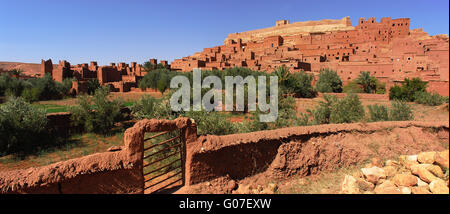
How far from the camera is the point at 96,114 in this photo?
11594 mm

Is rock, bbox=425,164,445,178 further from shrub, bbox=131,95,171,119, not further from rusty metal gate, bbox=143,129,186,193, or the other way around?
shrub, bbox=131,95,171,119

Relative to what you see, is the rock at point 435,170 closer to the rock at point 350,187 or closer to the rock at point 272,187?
the rock at point 350,187

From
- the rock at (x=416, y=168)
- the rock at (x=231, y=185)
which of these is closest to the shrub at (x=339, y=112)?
the rock at (x=416, y=168)

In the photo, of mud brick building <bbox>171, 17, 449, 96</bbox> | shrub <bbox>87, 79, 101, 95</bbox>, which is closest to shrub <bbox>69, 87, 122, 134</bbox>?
shrub <bbox>87, 79, 101, 95</bbox>

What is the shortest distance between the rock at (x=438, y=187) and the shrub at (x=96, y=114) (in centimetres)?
1185

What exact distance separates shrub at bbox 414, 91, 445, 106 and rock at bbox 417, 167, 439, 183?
49.2 feet

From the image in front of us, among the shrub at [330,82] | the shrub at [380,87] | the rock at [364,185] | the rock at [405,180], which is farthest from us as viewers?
the shrub at [330,82]

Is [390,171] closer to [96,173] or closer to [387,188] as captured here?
[387,188]

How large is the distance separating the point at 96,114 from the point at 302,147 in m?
10.1

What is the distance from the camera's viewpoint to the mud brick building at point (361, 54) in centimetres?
2381

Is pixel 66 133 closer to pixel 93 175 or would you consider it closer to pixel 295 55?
pixel 93 175
